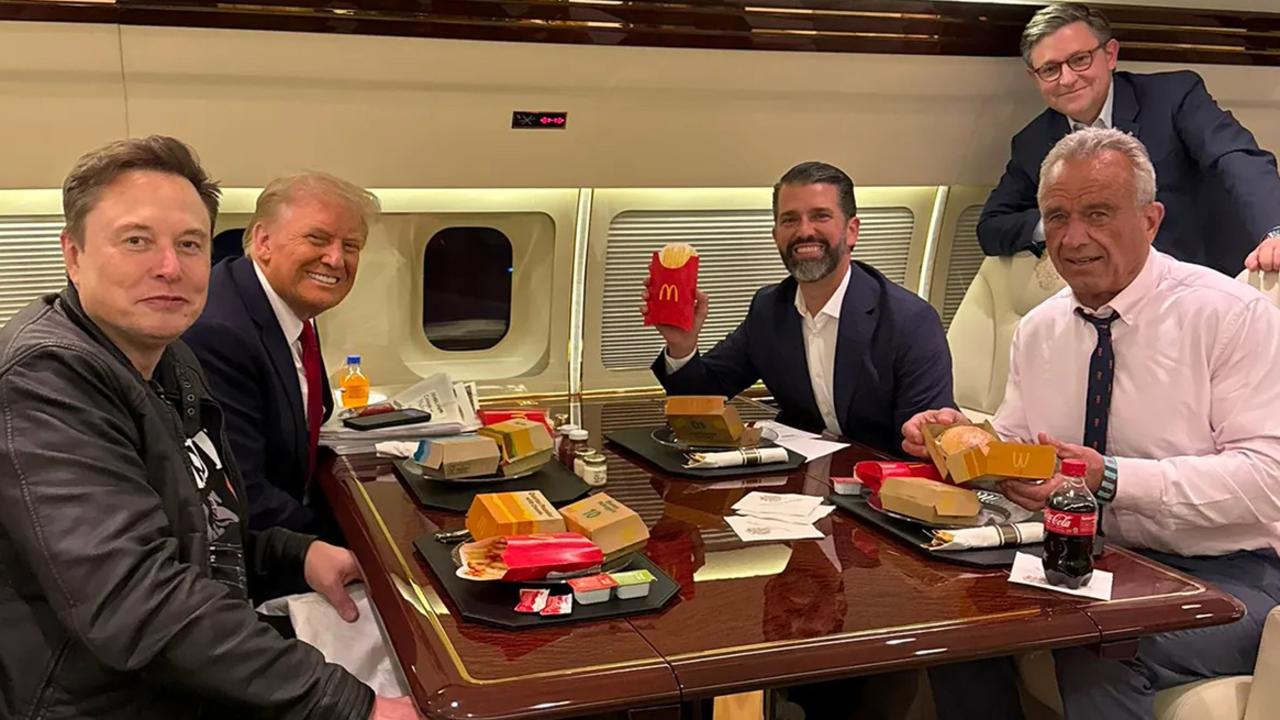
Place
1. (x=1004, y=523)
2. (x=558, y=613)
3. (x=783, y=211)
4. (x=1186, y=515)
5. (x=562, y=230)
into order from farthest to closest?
(x=562, y=230), (x=783, y=211), (x=1186, y=515), (x=1004, y=523), (x=558, y=613)

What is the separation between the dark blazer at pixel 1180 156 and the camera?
3.94 m

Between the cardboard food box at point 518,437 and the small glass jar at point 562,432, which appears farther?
the small glass jar at point 562,432

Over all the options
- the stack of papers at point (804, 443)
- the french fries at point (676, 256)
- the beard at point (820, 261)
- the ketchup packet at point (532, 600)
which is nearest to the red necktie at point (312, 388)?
the french fries at point (676, 256)

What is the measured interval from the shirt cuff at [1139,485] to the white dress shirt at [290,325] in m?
1.94

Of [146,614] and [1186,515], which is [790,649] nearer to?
[146,614]

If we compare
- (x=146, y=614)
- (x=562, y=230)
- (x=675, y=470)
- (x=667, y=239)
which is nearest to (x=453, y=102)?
(x=562, y=230)

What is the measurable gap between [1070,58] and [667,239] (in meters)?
1.64

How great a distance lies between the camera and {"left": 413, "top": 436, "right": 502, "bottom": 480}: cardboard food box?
2.52 meters

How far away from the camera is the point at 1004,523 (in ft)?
7.36

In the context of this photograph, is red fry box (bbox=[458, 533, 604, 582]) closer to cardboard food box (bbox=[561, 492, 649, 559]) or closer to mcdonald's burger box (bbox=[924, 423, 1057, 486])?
cardboard food box (bbox=[561, 492, 649, 559])

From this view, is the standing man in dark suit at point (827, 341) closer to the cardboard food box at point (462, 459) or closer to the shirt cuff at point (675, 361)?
the shirt cuff at point (675, 361)

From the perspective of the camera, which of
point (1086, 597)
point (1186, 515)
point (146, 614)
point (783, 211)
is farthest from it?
point (783, 211)

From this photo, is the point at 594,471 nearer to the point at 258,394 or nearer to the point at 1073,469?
the point at 258,394

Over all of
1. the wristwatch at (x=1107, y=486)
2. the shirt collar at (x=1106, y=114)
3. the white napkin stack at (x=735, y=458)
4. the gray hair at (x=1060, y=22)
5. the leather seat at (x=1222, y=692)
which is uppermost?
the gray hair at (x=1060, y=22)
